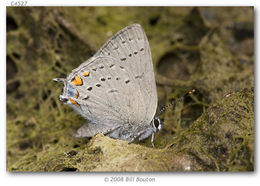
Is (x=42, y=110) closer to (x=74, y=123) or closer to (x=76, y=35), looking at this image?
(x=74, y=123)

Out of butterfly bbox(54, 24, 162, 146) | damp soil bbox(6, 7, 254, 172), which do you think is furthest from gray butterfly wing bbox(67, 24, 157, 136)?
damp soil bbox(6, 7, 254, 172)

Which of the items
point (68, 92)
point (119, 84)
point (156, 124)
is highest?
point (119, 84)

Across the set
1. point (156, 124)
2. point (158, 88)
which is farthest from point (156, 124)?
point (158, 88)

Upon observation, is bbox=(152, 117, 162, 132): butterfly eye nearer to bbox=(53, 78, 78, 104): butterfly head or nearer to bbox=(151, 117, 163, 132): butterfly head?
bbox=(151, 117, 163, 132): butterfly head

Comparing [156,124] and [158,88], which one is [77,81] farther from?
[158,88]

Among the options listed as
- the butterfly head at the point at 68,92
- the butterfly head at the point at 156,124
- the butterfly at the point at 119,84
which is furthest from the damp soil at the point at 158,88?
the butterfly head at the point at 68,92

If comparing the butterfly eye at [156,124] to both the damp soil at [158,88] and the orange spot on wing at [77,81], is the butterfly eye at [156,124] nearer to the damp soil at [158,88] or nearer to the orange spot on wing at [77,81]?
the damp soil at [158,88]
